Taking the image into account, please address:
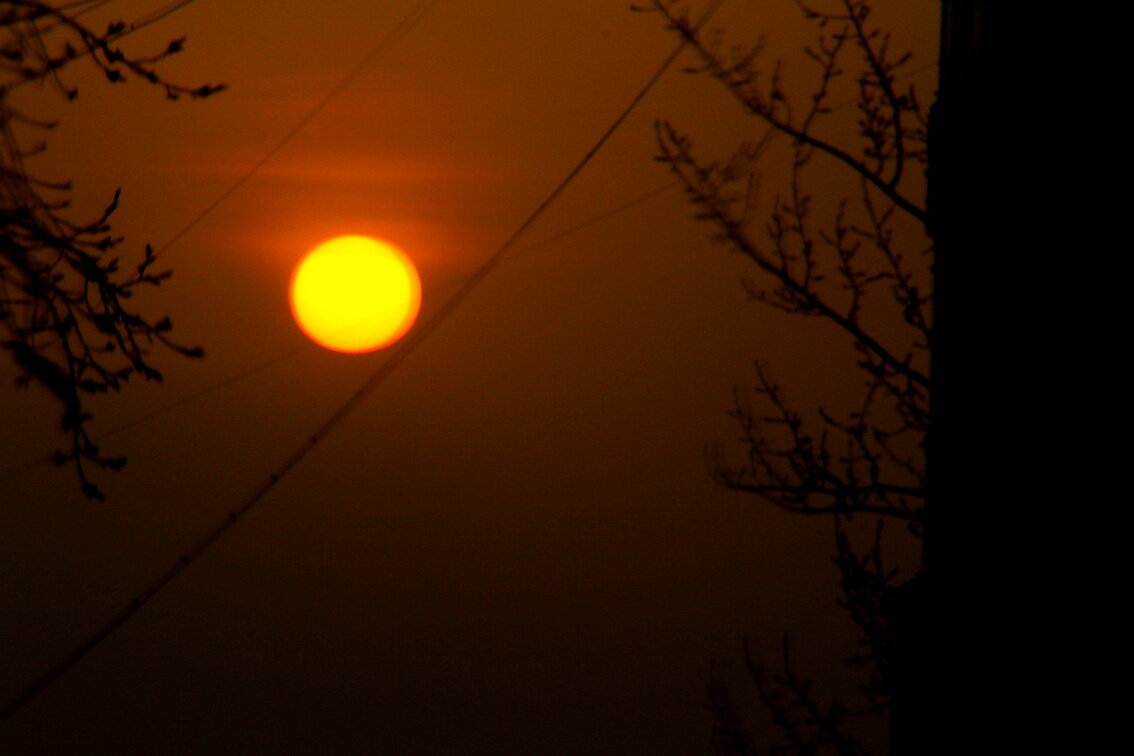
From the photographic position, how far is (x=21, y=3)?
3459mm

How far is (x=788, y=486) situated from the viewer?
5668 mm

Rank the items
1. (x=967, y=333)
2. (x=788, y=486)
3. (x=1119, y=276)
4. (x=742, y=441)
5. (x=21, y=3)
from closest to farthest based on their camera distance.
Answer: (x=1119, y=276), (x=967, y=333), (x=21, y=3), (x=788, y=486), (x=742, y=441)

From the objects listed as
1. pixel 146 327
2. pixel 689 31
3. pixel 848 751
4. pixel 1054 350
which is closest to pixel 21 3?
pixel 146 327

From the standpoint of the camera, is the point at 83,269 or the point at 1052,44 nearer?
the point at 1052,44

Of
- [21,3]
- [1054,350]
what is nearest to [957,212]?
[1054,350]

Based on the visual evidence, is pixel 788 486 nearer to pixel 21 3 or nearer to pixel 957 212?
pixel 957 212

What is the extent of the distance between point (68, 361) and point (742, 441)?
12.2ft

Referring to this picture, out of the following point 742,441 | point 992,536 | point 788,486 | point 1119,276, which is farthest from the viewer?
point 742,441

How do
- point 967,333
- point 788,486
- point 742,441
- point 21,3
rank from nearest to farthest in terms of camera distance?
point 967,333
point 21,3
point 788,486
point 742,441

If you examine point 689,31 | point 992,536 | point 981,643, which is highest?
point 689,31

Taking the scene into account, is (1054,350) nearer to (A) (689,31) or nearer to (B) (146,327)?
(B) (146,327)

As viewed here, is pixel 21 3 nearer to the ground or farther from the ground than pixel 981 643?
farther from the ground

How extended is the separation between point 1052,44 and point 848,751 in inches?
175

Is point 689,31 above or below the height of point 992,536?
above
